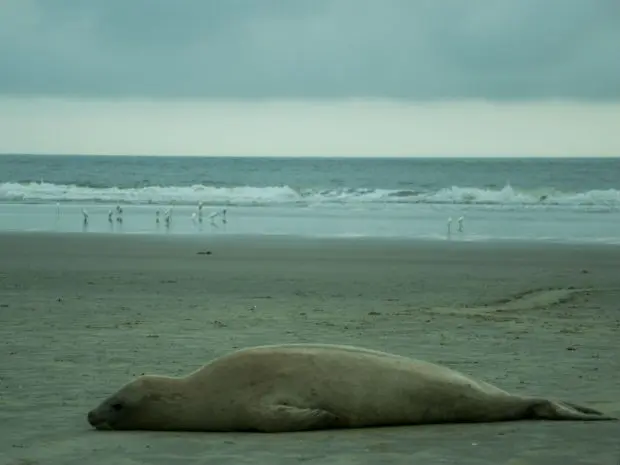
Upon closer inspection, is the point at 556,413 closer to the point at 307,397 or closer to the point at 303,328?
the point at 307,397

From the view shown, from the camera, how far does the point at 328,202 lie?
53625 mm

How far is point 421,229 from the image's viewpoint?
34.6 meters

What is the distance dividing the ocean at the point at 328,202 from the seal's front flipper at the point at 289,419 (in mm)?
23585

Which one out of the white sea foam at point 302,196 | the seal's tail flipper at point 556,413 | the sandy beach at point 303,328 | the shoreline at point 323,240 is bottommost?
the sandy beach at point 303,328

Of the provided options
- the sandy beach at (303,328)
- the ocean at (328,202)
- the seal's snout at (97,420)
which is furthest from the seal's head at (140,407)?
the ocean at (328,202)

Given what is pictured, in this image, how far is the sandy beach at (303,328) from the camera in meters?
6.50

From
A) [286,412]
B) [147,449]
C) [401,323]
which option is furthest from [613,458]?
[401,323]

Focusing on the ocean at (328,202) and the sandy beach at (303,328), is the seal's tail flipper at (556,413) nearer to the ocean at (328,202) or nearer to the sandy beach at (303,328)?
the sandy beach at (303,328)

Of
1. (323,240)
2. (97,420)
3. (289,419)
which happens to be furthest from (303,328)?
(323,240)

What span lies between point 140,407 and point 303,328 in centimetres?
557

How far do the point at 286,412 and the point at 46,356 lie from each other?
13.8 feet

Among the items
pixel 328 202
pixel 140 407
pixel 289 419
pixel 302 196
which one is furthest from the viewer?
pixel 302 196

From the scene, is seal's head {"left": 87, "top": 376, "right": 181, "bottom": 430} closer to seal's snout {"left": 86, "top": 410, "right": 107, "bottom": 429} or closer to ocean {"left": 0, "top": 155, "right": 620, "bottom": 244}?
seal's snout {"left": 86, "top": 410, "right": 107, "bottom": 429}

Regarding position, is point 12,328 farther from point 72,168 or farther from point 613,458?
point 72,168
